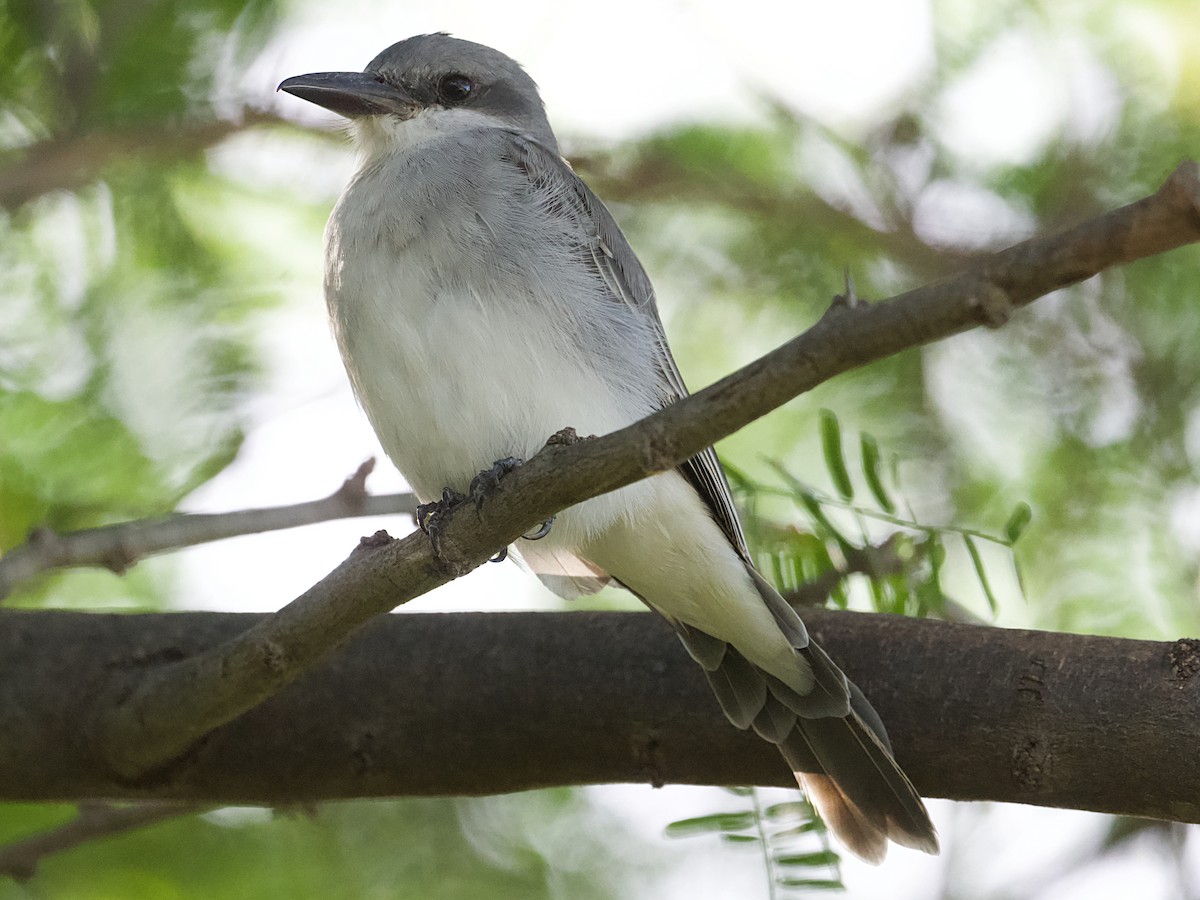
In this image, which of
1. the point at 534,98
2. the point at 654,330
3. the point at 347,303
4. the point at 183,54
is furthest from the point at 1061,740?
the point at 183,54

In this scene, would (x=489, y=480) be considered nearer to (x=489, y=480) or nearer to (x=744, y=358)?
(x=489, y=480)

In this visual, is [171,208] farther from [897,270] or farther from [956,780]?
[956,780]

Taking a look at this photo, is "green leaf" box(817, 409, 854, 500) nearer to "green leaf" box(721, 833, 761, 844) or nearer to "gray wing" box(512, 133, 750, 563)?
"gray wing" box(512, 133, 750, 563)

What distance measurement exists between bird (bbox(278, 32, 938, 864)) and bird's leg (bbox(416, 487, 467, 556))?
4cm

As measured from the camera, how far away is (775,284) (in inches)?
222

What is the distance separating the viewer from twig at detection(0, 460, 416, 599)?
3.49 m

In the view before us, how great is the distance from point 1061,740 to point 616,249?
2130 mm

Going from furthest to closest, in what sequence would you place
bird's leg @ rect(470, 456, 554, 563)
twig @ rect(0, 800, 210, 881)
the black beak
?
the black beak, twig @ rect(0, 800, 210, 881), bird's leg @ rect(470, 456, 554, 563)

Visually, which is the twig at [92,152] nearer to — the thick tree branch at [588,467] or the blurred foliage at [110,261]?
the blurred foliage at [110,261]

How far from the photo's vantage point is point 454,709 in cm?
406

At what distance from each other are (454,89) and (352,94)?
0.46 meters

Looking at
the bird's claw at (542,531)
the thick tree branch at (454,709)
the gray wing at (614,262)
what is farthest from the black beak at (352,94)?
the thick tree branch at (454,709)

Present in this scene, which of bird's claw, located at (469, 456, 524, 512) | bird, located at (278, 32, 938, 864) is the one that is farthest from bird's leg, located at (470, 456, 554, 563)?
bird, located at (278, 32, 938, 864)

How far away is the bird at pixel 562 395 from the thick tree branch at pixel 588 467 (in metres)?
0.64
